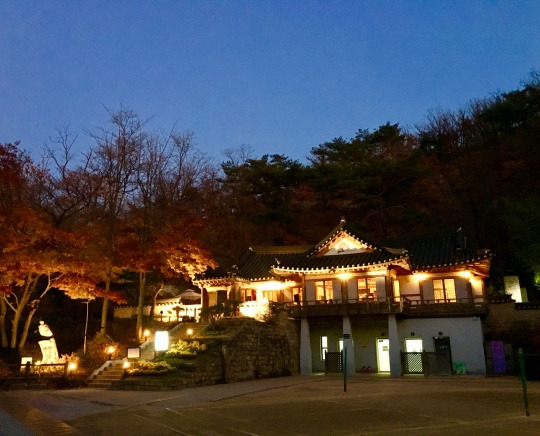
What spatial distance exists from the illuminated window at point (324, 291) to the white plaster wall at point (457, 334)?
14.8ft

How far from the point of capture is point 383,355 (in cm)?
2852

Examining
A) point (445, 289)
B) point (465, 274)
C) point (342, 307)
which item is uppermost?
point (465, 274)

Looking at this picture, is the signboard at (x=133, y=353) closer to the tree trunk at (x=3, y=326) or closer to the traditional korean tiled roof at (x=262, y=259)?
the tree trunk at (x=3, y=326)

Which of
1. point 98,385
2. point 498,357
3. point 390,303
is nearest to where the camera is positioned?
point 98,385

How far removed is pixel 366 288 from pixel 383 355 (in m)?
4.17

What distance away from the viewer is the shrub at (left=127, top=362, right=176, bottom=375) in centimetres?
1894

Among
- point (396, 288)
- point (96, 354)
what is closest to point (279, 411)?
point (96, 354)

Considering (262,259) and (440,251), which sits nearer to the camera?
(440,251)

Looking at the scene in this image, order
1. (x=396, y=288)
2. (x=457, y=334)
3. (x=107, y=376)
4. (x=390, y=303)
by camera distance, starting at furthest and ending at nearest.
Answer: (x=396, y=288)
(x=457, y=334)
(x=390, y=303)
(x=107, y=376)

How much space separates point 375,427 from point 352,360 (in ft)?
57.9

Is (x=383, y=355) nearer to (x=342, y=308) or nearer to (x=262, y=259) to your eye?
(x=342, y=308)

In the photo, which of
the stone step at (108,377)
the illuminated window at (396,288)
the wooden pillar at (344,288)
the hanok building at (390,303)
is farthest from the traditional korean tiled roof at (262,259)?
the stone step at (108,377)

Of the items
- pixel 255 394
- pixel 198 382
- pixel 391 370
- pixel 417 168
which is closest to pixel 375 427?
pixel 255 394

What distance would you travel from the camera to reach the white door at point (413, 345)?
90.9 ft
